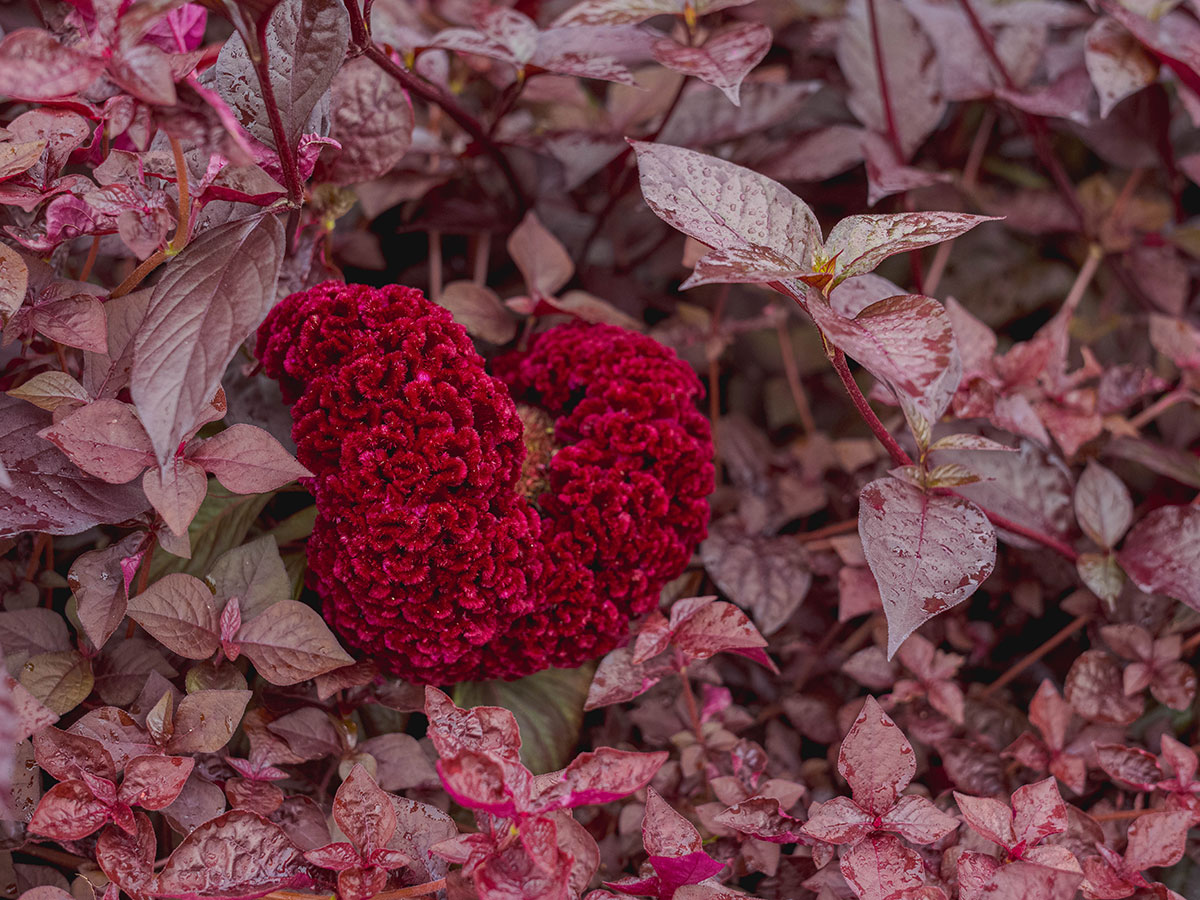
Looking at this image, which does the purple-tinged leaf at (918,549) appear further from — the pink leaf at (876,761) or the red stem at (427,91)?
the red stem at (427,91)

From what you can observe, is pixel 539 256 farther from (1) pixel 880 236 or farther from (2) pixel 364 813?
(2) pixel 364 813

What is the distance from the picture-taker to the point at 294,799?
0.73 meters

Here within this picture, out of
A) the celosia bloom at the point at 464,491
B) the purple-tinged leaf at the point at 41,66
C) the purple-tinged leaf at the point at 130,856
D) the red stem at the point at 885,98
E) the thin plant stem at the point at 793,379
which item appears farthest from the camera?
the thin plant stem at the point at 793,379

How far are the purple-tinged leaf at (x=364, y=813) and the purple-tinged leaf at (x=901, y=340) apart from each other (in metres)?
0.44

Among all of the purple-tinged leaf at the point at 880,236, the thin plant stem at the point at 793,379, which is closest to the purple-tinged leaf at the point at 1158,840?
the purple-tinged leaf at the point at 880,236

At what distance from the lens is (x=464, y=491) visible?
74 centimetres

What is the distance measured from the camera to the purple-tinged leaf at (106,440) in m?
0.62

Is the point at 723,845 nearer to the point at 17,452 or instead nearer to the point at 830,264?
the point at 830,264

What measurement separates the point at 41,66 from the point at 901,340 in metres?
0.54

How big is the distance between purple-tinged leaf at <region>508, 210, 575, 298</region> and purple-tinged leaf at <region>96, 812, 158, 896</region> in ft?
2.09

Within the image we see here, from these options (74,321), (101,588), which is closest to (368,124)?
(74,321)

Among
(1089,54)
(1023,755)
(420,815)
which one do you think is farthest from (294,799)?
(1089,54)

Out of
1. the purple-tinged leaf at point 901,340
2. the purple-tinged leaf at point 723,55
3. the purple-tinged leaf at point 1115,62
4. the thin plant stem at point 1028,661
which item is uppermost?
the purple-tinged leaf at point 723,55

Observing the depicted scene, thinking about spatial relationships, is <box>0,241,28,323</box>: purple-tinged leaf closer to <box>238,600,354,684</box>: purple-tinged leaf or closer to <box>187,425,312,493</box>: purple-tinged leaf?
<box>187,425,312,493</box>: purple-tinged leaf
